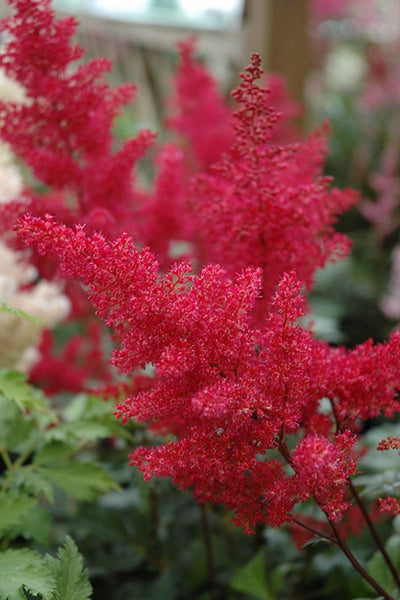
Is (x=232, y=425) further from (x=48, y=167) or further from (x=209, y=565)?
(x=209, y=565)

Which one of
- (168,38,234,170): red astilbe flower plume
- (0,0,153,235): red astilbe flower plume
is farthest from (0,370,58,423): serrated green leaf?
(168,38,234,170): red astilbe flower plume

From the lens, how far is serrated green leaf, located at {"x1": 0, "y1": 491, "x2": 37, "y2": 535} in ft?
3.22

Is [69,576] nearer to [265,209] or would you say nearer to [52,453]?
[52,453]

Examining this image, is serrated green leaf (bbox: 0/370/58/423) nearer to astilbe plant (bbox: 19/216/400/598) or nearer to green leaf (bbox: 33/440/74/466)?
green leaf (bbox: 33/440/74/466)

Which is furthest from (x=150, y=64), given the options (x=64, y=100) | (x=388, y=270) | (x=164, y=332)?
(x=164, y=332)

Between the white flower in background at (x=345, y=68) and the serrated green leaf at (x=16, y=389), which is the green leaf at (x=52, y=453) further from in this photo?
the white flower in background at (x=345, y=68)

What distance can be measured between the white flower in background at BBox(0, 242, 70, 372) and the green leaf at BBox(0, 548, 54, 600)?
0.52m

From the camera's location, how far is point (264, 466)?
786 millimetres

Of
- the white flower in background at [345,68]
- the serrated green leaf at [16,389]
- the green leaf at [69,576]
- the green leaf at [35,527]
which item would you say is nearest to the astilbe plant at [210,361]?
the green leaf at [69,576]

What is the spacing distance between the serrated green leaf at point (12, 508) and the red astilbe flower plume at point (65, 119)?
40 centimetres

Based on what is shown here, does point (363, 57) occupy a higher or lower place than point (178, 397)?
higher

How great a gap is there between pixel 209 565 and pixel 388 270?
7.50ft

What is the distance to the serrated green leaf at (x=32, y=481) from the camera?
1089 mm

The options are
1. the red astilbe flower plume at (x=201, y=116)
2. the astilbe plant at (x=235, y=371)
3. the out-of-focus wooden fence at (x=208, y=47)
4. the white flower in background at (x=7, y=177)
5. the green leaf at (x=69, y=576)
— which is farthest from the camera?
the out-of-focus wooden fence at (x=208, y=47)
